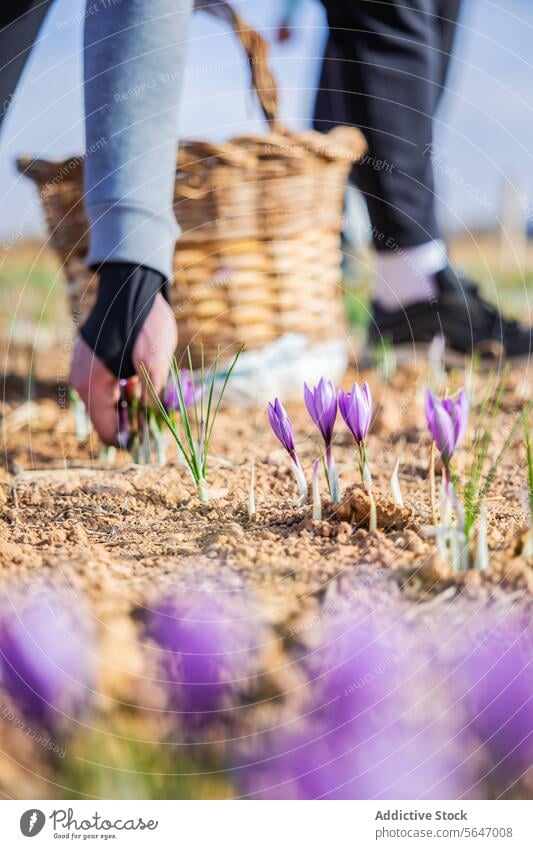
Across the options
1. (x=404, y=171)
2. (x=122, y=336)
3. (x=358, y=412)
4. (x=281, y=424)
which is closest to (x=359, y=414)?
(x=358, y=412)

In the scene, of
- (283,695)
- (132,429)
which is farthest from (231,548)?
(132,429)

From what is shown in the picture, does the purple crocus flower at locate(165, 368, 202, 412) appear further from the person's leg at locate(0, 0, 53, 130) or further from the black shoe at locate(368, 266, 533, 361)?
the black shoe at locate(368, 266, 533, 361)

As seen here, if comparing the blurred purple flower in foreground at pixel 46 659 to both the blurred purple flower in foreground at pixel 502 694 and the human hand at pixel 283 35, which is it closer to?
the blurred purple flower in foreground at pixel 502 694

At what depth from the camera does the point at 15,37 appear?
5.82 feet

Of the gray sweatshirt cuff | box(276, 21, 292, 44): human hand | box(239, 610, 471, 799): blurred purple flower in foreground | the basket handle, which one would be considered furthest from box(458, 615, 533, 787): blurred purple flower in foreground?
box(276, 21, 292, 44): human hand

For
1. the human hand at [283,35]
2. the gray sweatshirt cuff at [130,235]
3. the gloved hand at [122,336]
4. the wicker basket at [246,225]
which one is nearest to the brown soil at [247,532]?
the gloved hand at [122,336]

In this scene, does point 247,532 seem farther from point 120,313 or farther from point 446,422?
point 120,313

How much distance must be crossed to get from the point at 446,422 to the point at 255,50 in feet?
4.19

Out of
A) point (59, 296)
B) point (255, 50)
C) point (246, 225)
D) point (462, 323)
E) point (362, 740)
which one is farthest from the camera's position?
point (59, 296)

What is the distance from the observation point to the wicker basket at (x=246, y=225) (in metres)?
2.13

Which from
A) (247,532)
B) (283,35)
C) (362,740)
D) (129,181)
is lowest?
(362,740)

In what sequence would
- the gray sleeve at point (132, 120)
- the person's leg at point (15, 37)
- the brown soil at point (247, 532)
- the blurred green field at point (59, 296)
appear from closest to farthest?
the brown soil at point (247, 532) < the gray sleeve at point (132, 120) < the person's leg at point (15, 37) < the blurred green field at point (59, 296)

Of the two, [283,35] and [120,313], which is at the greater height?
[283,35]

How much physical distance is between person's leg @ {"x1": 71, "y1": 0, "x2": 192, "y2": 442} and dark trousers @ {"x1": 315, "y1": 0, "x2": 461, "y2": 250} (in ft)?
2.64
